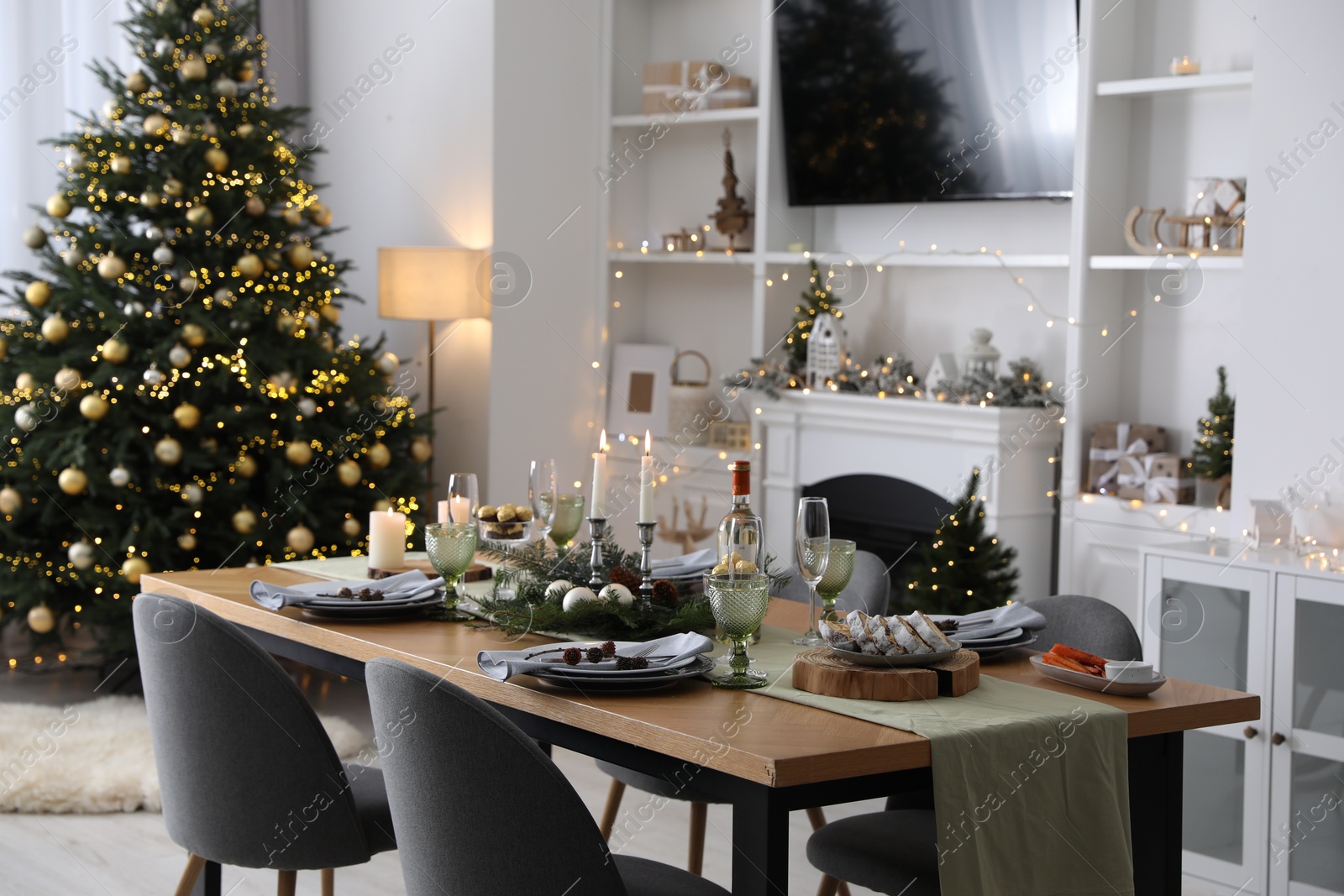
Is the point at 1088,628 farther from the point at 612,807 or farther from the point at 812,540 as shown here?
the point at 612,807

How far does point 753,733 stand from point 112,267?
311cm

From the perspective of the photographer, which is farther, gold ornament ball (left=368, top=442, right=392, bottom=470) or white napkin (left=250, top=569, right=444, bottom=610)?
gold ornament ball (left=368, top=442, right=392, bottom=470)

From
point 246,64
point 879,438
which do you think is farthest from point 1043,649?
point 246,64

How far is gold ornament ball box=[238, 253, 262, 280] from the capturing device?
4.26 metres

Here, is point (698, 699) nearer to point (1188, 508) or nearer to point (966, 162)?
point (1188, 508)

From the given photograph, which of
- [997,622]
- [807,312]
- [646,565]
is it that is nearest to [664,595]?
[646,565]

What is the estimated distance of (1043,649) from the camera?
7.61ft

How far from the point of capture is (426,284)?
15.8ft

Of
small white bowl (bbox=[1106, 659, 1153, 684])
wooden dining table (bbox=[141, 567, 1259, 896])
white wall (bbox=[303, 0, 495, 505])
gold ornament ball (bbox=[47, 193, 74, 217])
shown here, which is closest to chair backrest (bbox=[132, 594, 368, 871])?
wooden dining table (bbox=[141, 567, 1259, 896])

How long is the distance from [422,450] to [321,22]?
195 centimetres

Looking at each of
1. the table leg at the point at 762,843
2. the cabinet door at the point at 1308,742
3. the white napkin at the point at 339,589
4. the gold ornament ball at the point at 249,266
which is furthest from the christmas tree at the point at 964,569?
the table leg at the point at 762,843

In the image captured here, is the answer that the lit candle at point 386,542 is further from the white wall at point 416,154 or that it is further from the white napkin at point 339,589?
the white wall at point 416,154

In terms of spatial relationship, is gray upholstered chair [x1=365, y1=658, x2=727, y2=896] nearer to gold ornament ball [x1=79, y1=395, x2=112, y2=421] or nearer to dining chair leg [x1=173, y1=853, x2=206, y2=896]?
dining chair leg [x1=173, y1=853, x2=206, y2=896]

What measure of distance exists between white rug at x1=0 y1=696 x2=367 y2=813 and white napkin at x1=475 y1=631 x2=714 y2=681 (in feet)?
6.52
